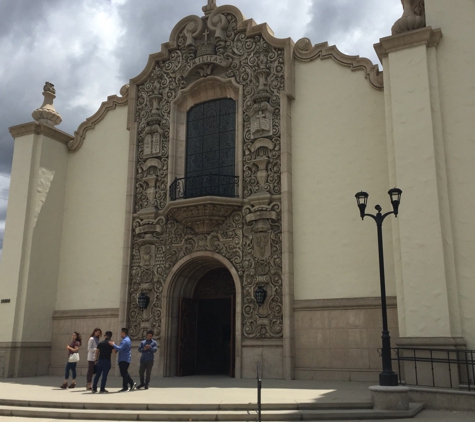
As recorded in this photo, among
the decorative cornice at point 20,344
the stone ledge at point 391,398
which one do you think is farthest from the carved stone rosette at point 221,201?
the stone ledge at point 391,398

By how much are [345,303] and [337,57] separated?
25.8 ft

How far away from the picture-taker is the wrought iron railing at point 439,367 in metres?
12.0

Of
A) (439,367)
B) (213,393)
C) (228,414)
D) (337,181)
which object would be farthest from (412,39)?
(228,414)

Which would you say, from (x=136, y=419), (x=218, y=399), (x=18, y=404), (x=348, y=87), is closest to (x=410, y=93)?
(x=348, y=87)

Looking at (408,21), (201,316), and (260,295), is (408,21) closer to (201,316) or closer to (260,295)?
(260,295)

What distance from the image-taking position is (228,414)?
10047 mm

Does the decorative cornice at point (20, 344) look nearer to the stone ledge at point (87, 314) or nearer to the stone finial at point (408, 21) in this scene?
the stone ledge at point (87, 314)

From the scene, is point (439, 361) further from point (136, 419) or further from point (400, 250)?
point (136, 419)

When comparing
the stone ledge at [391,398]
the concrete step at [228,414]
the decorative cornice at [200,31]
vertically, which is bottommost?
the concrete step at [228,414]

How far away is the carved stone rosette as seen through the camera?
16.7 m

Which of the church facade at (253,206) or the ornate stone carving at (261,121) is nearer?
the church facade at (253,206)

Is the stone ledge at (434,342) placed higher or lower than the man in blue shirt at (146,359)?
higher

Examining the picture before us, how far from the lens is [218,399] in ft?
36.6

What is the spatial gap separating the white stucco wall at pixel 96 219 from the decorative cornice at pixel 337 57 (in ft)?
24.0
